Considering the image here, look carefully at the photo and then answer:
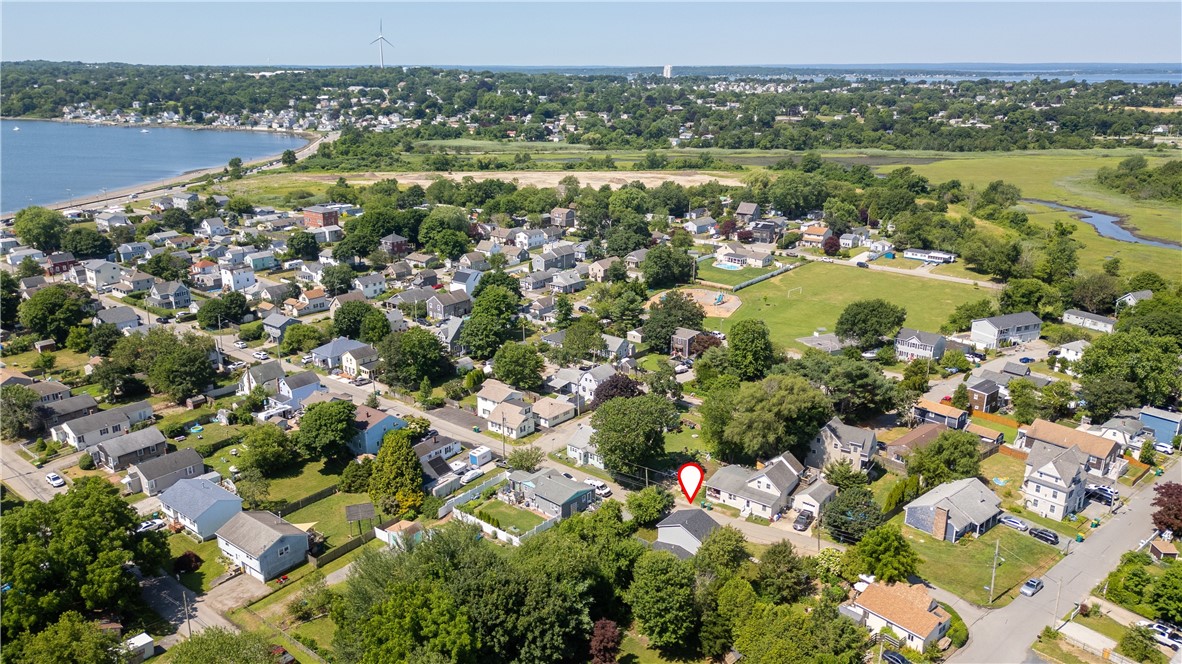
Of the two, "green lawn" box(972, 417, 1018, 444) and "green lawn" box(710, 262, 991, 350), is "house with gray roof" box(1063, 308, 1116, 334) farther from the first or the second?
"green lawn" box(972, 417, 1018, 444)

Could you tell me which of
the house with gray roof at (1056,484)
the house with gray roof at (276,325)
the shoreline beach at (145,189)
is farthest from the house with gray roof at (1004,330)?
the shoreline beach at (145,189)

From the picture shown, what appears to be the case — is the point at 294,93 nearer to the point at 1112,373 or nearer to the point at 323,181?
the point at 323,181

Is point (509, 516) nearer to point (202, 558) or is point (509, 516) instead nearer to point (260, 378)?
point (202, 558)

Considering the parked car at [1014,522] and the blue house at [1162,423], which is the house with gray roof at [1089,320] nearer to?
the blue house at [1162,423]

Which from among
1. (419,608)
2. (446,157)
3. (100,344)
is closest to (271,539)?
(419,608)

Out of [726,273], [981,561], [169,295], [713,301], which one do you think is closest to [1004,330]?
[713,301]

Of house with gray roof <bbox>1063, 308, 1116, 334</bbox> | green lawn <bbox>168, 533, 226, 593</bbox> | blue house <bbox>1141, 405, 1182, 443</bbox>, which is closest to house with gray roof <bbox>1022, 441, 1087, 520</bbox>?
blue house <bbox>1141, 405, 1182, 443</bbox>
